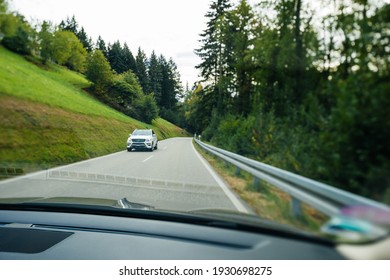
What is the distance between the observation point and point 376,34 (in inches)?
59.7

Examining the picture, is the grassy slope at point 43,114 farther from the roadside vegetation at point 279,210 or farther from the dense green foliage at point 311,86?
the roadside vegetation at point 279,210

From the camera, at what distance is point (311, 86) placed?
73.4 inches

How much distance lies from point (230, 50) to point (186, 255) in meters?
1.76

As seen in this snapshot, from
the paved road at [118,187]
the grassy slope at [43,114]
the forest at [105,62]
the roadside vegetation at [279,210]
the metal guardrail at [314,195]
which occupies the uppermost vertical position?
the forest at [105,62]

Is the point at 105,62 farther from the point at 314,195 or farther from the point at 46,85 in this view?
the point at 314,195

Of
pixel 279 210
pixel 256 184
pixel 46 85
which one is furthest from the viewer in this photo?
pixel 46 85

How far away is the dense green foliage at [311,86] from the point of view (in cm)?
147

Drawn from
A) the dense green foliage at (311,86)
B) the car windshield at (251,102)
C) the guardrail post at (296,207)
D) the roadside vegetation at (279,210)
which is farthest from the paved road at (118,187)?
the guardrail post at (296,207)

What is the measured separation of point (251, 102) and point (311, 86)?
0.58m

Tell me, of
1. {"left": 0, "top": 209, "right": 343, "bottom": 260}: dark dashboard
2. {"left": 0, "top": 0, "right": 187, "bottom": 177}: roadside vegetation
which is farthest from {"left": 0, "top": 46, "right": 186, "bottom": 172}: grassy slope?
{"left": 0, "top": 209, "right": 343, "bottom": 260}: dark dashboard

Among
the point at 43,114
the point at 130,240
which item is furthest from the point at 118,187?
the point at 130,240

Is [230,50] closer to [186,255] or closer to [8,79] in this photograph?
[186,255]

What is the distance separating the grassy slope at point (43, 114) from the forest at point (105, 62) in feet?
0.56
